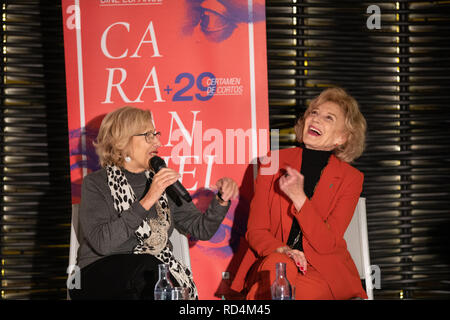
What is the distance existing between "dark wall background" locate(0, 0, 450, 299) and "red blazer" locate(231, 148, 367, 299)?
0.74 meters

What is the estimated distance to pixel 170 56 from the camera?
3258mm

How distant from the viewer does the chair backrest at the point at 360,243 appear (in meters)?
2.99

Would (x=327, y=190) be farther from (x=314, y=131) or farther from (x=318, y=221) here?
(x=314, y=131)

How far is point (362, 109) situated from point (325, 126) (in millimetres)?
769

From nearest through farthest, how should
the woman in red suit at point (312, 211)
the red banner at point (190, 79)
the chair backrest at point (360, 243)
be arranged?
the woman in red suit at point (312, 211), the chair backrest at point (360, 243), the red banner at point (190, 79)

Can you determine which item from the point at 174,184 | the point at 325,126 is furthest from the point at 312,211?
the point at 174,184

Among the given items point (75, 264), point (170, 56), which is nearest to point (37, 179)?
point (75, 264)

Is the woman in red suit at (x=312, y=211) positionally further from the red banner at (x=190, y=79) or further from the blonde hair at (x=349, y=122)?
the red banner at (x=190, y=79)

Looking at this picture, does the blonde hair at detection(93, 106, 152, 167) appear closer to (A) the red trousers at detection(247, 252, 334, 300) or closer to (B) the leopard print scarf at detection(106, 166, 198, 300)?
(B) the leopard print scarf at detection(106, 166, 198, 300)

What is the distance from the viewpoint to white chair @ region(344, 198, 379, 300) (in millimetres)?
2990

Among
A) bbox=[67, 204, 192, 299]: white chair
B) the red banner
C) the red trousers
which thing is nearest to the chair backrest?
the red trousers

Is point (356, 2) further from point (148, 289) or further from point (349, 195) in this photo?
point (148, 289)

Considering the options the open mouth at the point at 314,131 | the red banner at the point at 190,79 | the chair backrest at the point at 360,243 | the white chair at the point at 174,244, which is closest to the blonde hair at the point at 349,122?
the open mouth at the point at 314,131

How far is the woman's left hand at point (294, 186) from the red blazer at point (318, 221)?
1.6 inches
